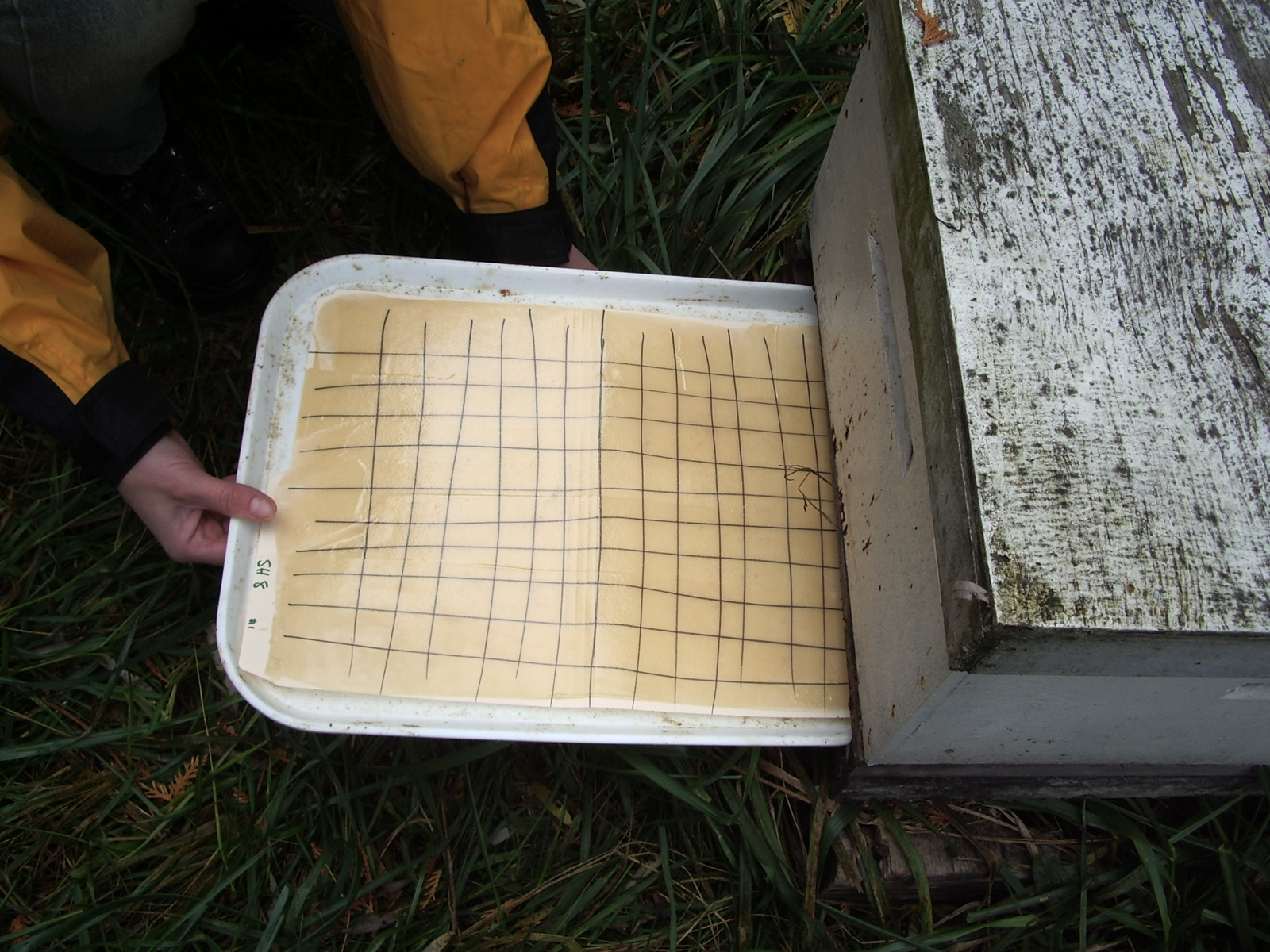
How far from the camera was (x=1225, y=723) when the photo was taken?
764 millimetres

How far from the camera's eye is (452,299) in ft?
3.40

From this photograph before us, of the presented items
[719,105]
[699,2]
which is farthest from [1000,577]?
[699,2]

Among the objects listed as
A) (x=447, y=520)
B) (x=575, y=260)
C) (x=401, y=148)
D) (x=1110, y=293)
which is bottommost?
(x=447, y=520)

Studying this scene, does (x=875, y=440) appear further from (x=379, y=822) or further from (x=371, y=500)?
(x=379, y=822)

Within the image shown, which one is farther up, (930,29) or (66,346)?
(930,29)

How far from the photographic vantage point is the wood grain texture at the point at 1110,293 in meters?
0.55

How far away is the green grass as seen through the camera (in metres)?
0.99

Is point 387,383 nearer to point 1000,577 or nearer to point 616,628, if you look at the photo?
point 616,628

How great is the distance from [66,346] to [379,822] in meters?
0.71

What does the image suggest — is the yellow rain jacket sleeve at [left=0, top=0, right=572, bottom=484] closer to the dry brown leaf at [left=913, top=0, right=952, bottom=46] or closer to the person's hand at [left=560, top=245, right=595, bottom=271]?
the person's hand at [left=560, top=245, right=595, bottom=271]

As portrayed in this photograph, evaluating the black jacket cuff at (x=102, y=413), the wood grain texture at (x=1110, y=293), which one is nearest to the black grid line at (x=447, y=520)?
the black jacket cuff at (x=102, y=413)

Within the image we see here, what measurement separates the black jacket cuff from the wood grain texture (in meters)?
0.93

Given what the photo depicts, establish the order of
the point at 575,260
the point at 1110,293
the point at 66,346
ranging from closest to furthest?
the point at 1110,293 → the point at 66,346 → the point at 575,260

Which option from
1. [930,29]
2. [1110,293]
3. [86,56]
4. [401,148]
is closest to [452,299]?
[401,148]
